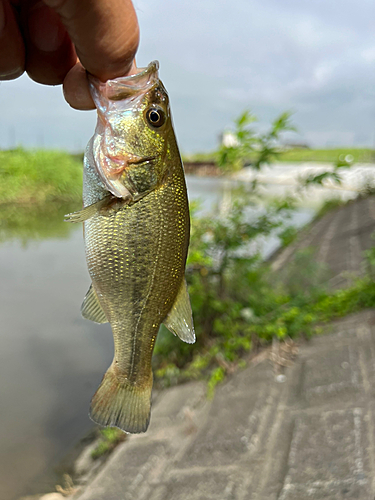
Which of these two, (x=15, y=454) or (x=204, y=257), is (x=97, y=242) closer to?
(x=204, y=257)

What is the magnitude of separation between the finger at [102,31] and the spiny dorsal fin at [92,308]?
27.6 inches

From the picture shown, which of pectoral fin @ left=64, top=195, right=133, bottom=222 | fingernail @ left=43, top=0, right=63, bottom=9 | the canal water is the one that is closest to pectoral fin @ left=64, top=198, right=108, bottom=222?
pectoral fin @ left=64, top=195, right=133, bottom=222

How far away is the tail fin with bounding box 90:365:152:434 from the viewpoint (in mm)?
1137

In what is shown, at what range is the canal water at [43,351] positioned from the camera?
4.87 metres

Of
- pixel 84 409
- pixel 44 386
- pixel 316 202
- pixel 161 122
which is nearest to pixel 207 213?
pixel 84 409

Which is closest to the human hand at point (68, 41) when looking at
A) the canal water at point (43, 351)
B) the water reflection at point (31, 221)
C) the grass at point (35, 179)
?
the canal water at point (43, 351)

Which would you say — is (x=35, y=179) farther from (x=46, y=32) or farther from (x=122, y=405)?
(x=122, y=405)

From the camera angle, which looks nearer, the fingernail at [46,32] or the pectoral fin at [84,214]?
the pectoral fin at [84,214]

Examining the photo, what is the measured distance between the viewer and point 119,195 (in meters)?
1.22

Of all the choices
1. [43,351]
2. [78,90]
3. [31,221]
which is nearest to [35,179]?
[31,221]

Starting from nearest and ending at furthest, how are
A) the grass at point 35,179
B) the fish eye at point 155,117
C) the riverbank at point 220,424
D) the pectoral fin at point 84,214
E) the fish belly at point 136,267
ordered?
the pectoral fin at point 84,214 → the fish belly at point 136,267 → the fish eye at point 155,117 → the riverbank at point 220,424 → the grass at point 35,179

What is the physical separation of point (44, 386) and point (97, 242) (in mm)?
5701

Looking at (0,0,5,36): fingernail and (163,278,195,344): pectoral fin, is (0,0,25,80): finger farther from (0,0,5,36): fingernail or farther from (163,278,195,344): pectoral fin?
(163,278,195,344): pectoral fin

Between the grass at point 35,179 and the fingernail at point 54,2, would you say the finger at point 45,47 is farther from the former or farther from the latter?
the grass at point 35,179
